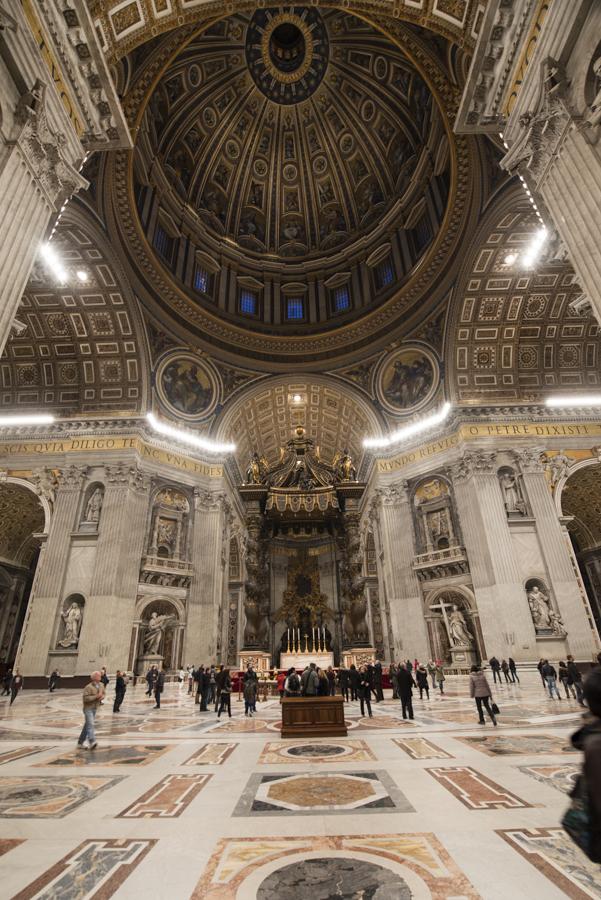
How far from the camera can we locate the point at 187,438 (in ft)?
79.0

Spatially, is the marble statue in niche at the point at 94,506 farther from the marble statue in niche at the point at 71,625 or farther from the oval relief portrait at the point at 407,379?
the oval relief portrait at the point at 407,379

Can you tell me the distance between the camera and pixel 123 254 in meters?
20.8

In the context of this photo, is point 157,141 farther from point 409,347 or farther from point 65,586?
point 65,586

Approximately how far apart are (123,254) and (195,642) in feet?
59.1

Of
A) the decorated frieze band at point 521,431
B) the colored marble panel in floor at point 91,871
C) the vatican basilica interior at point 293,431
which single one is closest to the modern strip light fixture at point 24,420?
the vatican basilica interior at point 293,431

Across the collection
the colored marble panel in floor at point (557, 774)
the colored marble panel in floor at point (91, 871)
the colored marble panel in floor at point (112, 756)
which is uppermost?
the colored marble panel in floor at point (112, 756)

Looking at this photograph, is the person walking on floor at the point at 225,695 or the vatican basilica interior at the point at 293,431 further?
the person walking on floor at the point at 225,695

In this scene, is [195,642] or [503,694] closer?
[503,694]

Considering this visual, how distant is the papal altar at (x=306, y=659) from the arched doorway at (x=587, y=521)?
1326cm

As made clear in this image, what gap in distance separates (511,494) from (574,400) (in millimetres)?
6028

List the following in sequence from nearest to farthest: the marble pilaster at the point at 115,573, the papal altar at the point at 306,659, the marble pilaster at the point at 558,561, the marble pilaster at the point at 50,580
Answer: the marble pilaster at the point at 558,561 → the marble pilaster at the point at 115,573 → the marble pilaster at the point at 50,580 → the papal altar at the point at 306,659

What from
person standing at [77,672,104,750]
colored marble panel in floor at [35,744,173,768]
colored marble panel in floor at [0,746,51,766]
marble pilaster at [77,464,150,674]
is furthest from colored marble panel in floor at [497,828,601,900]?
marble pilaster at [77,464,150,674]

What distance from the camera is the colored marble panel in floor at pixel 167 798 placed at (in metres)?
3.59

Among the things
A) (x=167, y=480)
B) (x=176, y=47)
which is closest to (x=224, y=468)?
(x=167, y=480)
